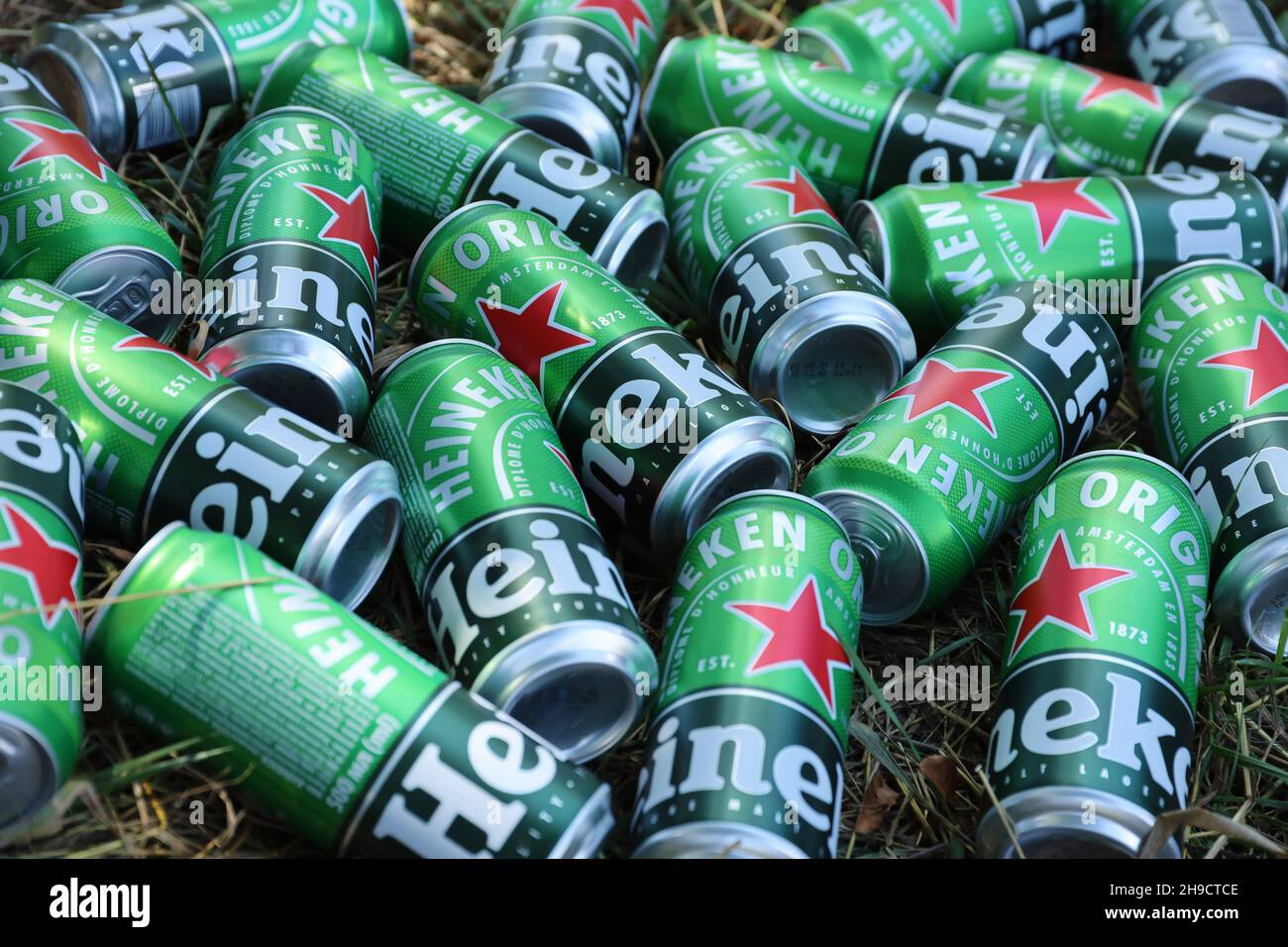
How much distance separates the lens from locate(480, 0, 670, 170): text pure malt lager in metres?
2.42

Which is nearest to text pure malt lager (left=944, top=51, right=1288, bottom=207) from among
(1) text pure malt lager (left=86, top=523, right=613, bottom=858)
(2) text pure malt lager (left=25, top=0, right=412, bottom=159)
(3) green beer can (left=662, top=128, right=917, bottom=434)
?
(3) green beer can (left=662, top=128, right=917, bottom=434)

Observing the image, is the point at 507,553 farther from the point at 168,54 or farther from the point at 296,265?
the point at 168,54

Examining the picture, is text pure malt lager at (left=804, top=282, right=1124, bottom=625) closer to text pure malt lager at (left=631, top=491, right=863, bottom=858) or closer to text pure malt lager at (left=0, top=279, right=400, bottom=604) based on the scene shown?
text pure malt lager at (left=631, top=491, right=863, bottom=858)

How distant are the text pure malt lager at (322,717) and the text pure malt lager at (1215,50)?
2054 millimetres

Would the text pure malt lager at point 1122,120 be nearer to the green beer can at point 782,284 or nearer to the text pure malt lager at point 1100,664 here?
the green beer can at point 782,284

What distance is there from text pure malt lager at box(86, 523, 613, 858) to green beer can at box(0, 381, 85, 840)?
0.07 m

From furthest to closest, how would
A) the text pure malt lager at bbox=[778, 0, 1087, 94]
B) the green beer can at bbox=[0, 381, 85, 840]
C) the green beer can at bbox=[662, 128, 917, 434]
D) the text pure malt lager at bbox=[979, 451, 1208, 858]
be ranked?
1. the text pure malt lager at bbox=[778, 0, 1087, 94]
2. the green beer can at bbox=[662, 128, 917, 434]
3. the text pure malt lager at bbox=[979, 451, 1208, 858]
4. the green beer can at bbox=[0, 381, 85, 840]

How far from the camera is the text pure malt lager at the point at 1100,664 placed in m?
1.56

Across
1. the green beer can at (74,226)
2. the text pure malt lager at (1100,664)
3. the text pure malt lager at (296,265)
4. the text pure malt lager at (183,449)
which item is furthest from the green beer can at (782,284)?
the green beer can at (74,226)

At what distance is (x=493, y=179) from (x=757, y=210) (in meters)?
0.43

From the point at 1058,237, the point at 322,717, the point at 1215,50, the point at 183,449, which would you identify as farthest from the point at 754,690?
the point at 1215,50

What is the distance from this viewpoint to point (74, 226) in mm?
1947

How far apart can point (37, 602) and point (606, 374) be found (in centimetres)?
80

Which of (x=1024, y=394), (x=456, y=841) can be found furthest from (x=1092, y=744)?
(x=456, y=841)
